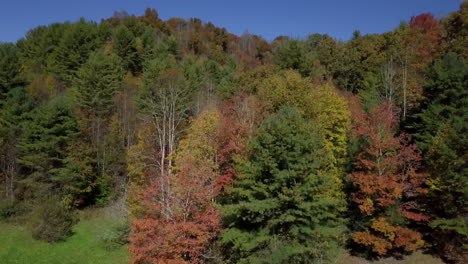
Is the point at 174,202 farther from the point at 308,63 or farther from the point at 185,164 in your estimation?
the point at 308,63

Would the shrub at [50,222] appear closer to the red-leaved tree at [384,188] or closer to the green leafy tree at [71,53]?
the green leafy tree at [71,53]

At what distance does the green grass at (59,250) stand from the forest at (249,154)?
0.56 meters

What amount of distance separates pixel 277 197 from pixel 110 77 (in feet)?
110

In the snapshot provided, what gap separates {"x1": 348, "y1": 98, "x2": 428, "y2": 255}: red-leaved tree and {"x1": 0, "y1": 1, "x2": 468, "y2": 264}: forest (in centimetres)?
12

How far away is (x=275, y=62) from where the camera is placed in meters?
41.6

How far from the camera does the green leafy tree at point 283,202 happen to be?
17594 millimetres

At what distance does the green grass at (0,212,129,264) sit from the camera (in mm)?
25047

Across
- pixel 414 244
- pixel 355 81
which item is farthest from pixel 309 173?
pixel 355 81

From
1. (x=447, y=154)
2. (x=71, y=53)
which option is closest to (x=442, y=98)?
(x=447, y=154)

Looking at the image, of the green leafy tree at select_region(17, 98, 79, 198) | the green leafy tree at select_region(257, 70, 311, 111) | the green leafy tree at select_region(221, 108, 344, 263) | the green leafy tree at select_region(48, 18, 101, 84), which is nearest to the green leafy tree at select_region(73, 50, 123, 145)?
the green leafy tree at select_region(17, 98, 79, 198)

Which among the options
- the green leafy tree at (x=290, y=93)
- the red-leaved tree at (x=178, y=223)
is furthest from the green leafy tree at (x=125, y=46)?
the red-leaved tree at (x=178, y=223)

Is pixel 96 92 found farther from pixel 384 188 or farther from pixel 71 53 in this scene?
pixel 384 188

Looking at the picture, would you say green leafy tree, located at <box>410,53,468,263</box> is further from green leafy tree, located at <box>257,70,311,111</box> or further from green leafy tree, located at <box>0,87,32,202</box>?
green leafy tree, located at <box>0,87,32,202</box>

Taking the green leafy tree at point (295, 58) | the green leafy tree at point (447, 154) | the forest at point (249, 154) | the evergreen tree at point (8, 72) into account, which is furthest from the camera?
the evergreen tree at point (8, 72)
